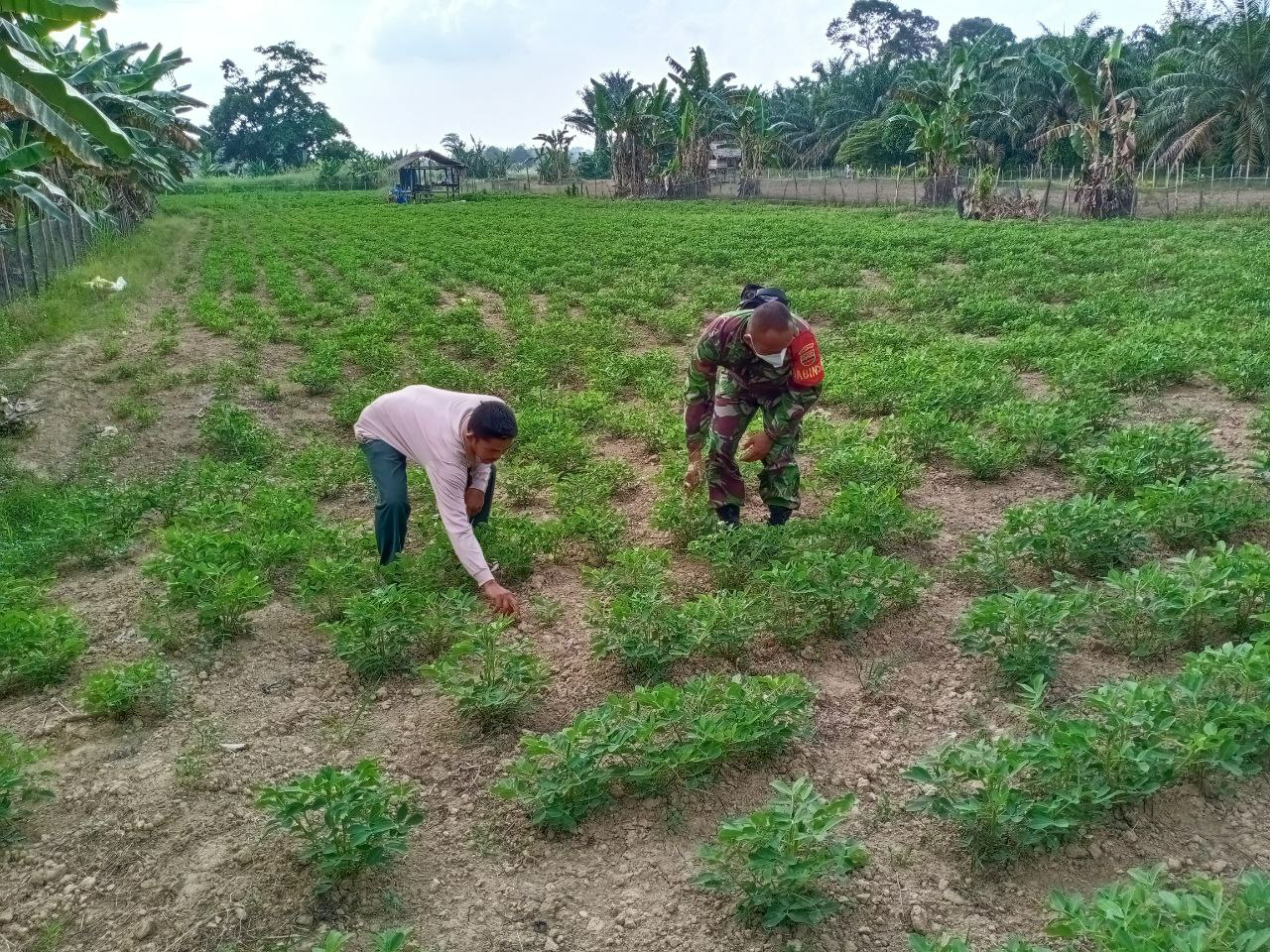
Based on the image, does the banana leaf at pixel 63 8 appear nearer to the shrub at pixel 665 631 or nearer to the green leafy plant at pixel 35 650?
the green leafy plant at pixel 35 650

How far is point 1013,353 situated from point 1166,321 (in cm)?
238

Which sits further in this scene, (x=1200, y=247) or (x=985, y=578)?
(x=1200, y=247)

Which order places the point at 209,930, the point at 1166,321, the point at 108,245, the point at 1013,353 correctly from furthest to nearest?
the point at 108,245, the point at 1166,321, the point at 1013,353, the point at 209,930

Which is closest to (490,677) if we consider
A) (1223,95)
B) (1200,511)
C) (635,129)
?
(1200,511)

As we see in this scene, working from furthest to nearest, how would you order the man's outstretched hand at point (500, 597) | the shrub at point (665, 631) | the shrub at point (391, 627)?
the shrub at point (391, 627)
the man's outstretched hand at point (500, 597)
the shrub at point (665, 631)

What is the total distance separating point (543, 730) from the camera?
402 cm

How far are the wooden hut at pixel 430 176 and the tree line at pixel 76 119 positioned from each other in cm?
1688

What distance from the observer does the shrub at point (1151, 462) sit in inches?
227

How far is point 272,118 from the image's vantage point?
8219 cm

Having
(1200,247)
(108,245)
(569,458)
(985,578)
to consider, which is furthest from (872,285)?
(108,245)

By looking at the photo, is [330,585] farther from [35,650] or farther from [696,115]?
[696,115]

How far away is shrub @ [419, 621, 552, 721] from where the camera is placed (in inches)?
151

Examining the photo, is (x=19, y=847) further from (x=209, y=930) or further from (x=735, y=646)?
(x=735, y=646)

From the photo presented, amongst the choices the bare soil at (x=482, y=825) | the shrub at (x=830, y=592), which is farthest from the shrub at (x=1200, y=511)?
the shrub at (x=830, y=592)
